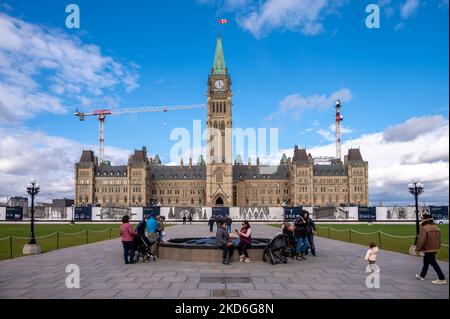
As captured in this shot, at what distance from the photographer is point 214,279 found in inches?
513

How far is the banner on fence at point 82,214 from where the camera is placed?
73188 millimetres

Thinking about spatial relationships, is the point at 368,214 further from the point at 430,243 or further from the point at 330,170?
the point at 330,170

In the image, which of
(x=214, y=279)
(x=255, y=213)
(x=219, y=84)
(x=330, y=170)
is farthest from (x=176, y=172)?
(x=214, y=279)

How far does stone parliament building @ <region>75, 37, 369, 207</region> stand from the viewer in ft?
429

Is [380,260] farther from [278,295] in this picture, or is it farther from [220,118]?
[220,118]

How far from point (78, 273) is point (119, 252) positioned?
24.2 ft

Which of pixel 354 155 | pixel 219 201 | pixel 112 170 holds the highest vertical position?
pixel 354 155

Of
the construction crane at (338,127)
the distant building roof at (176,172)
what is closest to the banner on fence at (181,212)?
the distant building roof at (176,172)

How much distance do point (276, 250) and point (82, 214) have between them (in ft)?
207

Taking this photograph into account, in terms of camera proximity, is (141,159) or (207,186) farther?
(141,159)

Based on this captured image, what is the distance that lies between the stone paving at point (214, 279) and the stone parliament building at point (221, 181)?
361 feet

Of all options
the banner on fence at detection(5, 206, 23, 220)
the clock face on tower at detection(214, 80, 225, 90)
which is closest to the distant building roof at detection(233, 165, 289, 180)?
the clock face on tower at detection(214, 80, 225, 90)
